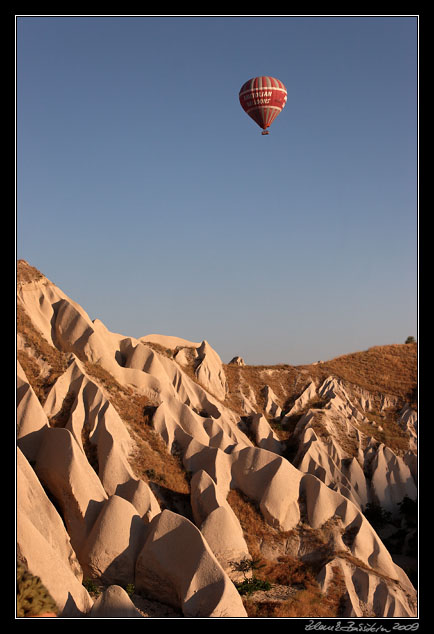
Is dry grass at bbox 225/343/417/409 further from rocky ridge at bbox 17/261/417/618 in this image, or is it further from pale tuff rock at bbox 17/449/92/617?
pale tuff rock at bbox 17/449/92/617

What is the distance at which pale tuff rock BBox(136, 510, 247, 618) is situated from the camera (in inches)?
687

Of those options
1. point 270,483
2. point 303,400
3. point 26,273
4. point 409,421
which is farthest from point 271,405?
point 26,273

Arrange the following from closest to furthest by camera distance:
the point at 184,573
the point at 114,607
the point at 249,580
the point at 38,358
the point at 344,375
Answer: the point at 114,607, the point at 184,573, the point at 249,580, the point at 38,358, the point at 344,375

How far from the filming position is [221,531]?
875 inches

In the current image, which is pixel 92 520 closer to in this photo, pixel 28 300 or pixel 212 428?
pixel 212 428

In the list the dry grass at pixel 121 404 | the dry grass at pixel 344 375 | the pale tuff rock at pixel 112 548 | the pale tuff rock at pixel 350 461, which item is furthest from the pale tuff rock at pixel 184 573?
the dry grass at pixel 344 375

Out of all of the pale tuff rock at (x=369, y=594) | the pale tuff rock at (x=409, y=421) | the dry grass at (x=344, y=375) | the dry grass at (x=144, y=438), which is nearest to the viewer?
the pale tuff rock at (x=369, y=594)

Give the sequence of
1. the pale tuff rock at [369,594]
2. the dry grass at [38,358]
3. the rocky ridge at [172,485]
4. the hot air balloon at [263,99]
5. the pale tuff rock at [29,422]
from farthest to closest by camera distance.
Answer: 1. the hot air balloon at [263,99]
2. the dry grass at [38,358]
3. the pale tuff rock at [29,422]
4. the pale tuff rock at [369,594]
5. the rocky ridge at [172,485]

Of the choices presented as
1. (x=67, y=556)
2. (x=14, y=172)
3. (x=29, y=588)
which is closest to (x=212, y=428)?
(x=67, y=556)

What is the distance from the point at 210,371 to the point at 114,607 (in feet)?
88.7

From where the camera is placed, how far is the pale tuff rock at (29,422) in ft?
75.9

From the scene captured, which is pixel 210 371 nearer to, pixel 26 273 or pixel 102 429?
pixel 26 273

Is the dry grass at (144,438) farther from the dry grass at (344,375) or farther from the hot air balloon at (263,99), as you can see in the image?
the hot air balloon at (263,99)

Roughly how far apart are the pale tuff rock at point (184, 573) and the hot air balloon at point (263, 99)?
26.4 m
